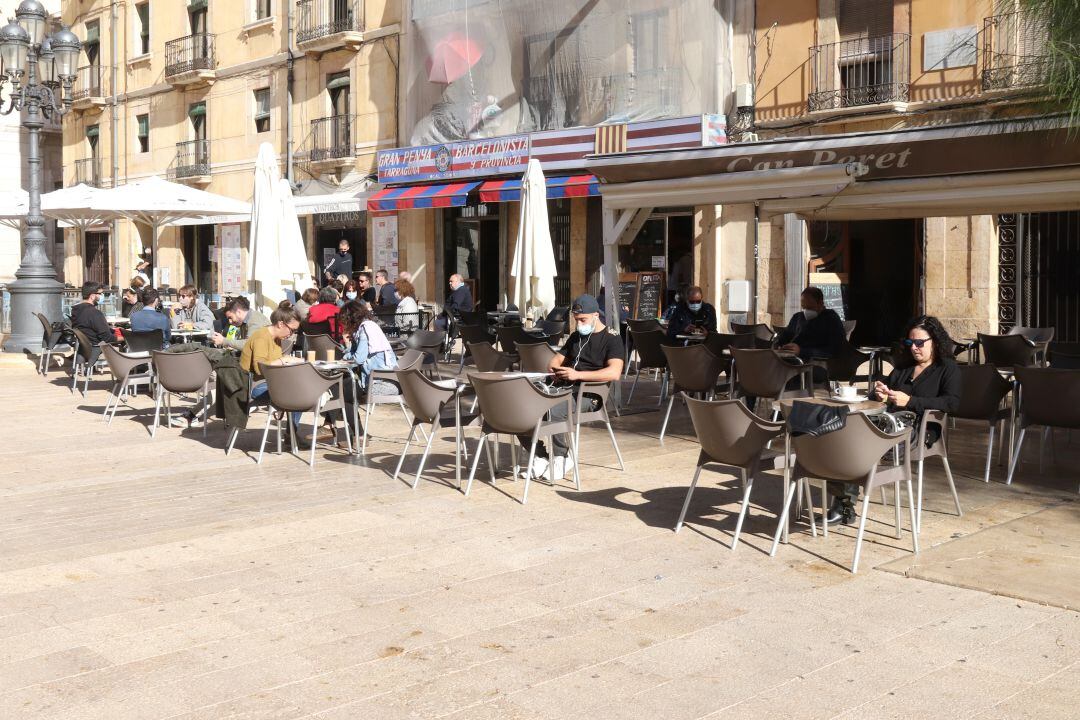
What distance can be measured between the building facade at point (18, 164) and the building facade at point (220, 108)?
2449 millimetres

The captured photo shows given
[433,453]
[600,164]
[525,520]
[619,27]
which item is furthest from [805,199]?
[619,27]

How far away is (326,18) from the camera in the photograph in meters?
24.7

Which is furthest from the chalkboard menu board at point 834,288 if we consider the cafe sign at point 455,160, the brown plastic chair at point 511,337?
the brown plastic chair at point 511,337

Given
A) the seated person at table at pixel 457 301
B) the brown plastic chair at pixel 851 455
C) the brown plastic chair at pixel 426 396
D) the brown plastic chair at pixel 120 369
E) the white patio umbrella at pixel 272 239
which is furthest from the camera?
the seated person at table at pixel 457 301

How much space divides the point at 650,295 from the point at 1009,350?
8.94m

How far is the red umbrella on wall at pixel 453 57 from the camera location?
22.1m

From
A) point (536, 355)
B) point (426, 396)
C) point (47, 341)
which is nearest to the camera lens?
point (426, 396)

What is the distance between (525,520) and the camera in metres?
6.67

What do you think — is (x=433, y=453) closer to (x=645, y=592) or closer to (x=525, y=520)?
(x=525, y=520)

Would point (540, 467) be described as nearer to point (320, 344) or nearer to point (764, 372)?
point (764, 372)

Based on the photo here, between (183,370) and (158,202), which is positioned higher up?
(158,202)

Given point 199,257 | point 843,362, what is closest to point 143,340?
point 843,362

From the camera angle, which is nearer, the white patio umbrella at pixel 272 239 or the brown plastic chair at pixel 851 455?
the brown plastic chair at pixel 851 455

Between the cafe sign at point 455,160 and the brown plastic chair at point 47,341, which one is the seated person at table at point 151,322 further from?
the cafe sign at point 455,160
